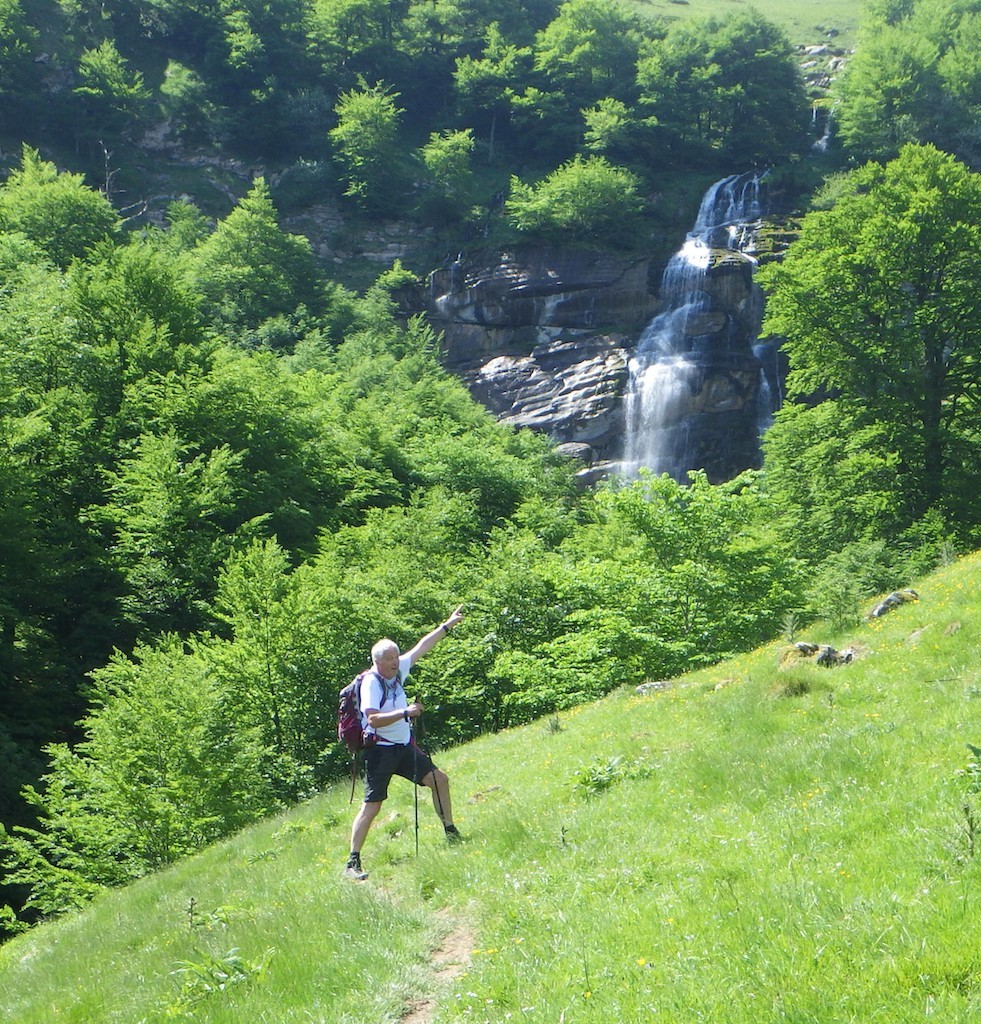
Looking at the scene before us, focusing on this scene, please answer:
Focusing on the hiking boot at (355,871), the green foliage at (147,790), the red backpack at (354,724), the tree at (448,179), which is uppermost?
the tree at (448,179)

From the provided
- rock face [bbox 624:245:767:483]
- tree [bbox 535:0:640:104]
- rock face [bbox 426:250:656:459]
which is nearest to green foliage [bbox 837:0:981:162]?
tree [bbox 535:0:640:104]

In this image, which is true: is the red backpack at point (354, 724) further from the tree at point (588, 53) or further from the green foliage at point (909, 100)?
the tree at point (588, 53)

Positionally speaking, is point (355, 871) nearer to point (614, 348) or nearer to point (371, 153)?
point (614, 348)

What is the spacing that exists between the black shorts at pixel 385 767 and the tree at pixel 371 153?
72.2 meters

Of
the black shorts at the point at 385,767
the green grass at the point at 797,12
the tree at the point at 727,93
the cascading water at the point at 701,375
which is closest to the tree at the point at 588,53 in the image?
the tree at the point at 727,93

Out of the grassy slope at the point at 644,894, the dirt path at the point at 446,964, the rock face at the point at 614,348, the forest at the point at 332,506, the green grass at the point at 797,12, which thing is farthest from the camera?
the green grass at the point at 797,12

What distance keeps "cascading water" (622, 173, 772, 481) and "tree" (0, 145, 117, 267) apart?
103 ft

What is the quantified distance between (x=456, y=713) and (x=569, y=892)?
14.1 metres

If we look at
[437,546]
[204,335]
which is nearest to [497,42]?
[204,335]

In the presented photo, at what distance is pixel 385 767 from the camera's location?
8.80 metres

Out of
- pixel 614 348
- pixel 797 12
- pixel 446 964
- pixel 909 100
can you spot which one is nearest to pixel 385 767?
pixel 446 964

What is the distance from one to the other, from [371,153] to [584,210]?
20.6 m

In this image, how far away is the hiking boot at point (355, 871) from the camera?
342 inches

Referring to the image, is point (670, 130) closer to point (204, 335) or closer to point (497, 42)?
point (497, 42)
